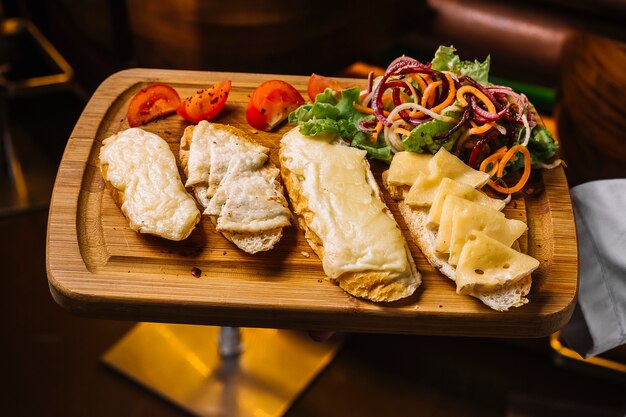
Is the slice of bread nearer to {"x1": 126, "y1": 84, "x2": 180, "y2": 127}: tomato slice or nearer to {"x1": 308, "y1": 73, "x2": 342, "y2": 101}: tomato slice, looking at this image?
{"x1": 308, "y1": 73, "x2": 342, "y2": 101}: tomato slice

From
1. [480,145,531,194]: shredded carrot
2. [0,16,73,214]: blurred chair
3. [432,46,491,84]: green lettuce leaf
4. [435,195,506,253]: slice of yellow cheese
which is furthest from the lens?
[0,16,73,214]: blurred chair

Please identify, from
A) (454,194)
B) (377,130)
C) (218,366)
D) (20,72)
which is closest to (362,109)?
(377,130)

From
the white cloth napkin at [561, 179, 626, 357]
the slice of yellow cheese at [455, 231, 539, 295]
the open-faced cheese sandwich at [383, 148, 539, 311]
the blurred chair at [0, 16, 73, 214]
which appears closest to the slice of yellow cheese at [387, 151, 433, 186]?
the open-faced cheese sandwich at [383, 148, 539, 311]

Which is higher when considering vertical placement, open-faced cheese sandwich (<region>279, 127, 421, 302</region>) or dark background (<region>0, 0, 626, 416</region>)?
open-faced cheese sandwich (<region>279, 127, 421, 302</region>)

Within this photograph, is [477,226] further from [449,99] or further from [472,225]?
[449,99]

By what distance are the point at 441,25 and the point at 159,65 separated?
209 cm

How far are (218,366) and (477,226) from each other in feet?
5.71

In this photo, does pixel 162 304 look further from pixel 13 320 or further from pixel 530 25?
pixel 530 25

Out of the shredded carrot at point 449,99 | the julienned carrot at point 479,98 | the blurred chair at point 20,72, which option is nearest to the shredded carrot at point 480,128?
the julienned carrot at point 479,98

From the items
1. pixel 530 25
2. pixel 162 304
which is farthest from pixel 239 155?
pixel 530 25

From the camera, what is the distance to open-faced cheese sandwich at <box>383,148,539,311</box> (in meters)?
2.11

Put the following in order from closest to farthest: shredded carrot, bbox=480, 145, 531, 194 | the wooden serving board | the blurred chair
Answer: the wooden serving board, shredded carrot, bbox=480, 145, 531, 194, the blurred chair

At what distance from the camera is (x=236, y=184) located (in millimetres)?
2340

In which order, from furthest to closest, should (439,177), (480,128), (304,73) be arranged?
(304,73)
(480,128)
(439,177)
